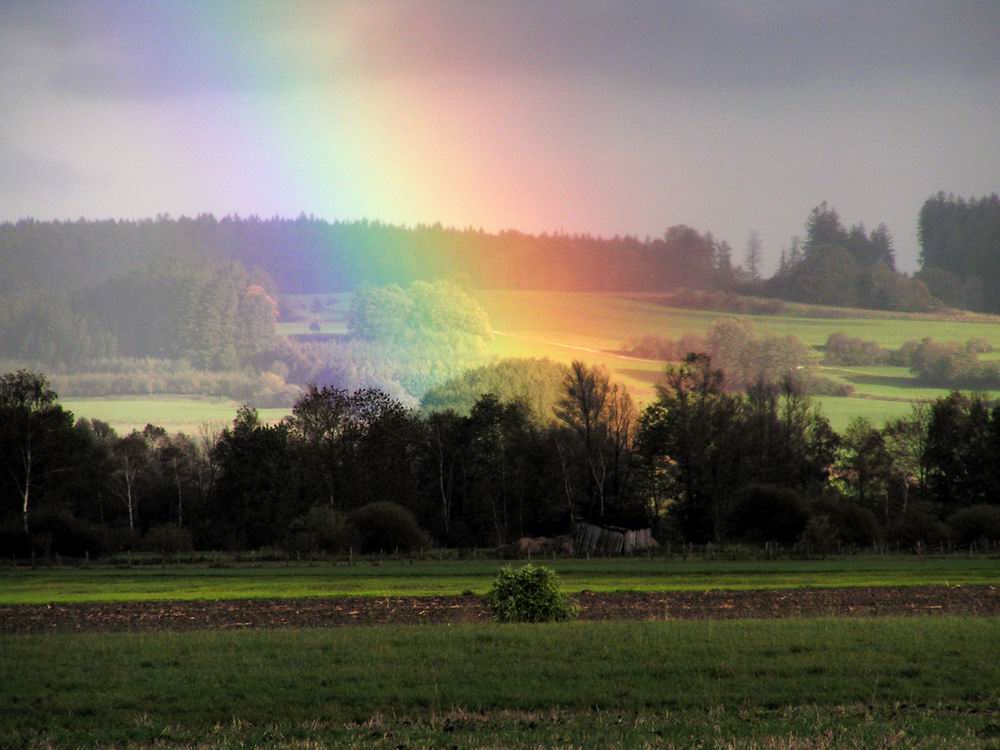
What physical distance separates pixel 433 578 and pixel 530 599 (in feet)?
86.9

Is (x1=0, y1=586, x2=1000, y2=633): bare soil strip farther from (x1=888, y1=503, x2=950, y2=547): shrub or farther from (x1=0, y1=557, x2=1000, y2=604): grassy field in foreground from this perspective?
(x1=888, y1=503, x2=950, y2=547): shrub

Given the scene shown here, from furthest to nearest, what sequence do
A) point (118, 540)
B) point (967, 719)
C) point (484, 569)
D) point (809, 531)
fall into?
point (118, 540), point (809, 531), point (484, 569), point (967, 719)

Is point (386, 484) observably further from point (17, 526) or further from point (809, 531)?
point (809, 531)

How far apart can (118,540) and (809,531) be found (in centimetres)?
5381

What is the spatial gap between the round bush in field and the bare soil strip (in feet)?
6.08

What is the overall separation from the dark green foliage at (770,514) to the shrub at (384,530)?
24125 mm

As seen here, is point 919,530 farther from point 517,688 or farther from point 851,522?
point 517,688

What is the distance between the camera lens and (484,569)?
2638 inches

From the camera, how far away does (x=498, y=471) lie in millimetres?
108188

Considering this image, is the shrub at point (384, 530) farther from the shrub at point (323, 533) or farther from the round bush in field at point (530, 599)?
the round bush in field at point (530, 599)

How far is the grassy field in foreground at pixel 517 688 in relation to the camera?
707 inches

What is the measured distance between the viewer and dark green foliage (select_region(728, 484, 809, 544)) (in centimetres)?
8488

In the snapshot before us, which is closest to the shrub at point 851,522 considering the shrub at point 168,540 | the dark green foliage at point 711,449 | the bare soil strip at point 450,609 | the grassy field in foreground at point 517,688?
the dark green foliage at point 711,449

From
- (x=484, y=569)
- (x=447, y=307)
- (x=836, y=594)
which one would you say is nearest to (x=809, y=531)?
(x=484, y=569)
